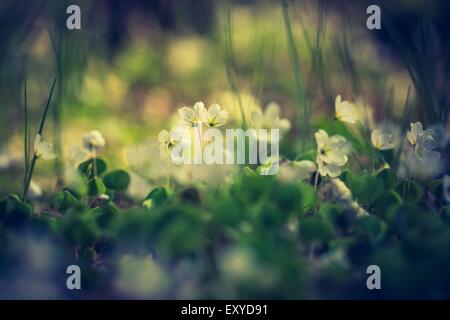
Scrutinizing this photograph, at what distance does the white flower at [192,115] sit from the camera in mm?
982

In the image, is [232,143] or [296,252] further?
[232,143]

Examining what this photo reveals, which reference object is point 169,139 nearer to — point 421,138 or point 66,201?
point 66,201

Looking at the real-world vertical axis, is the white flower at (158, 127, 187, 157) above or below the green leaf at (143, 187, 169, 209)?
above

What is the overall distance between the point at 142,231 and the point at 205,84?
54.7 inches

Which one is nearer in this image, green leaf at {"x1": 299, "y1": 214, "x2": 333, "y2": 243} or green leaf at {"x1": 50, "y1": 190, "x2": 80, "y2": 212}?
green leaf at {"x1": 299, "y1": 214, "x2": 333, "y2": 243}

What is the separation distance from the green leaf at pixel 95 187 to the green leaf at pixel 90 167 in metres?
0.03

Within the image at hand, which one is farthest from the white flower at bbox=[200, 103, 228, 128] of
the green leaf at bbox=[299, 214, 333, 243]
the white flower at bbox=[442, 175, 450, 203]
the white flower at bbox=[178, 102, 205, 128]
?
the white flower at bbox=[442, 175, 450, 203]

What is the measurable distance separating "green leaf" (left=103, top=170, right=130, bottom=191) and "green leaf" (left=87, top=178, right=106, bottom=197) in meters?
0.03

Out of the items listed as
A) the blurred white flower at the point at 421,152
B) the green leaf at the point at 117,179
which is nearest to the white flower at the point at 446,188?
the blurred white flower at the point at 421,152

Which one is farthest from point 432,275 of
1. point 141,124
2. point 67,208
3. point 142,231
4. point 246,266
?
point 141,124

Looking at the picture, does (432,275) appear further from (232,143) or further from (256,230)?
(232,143)

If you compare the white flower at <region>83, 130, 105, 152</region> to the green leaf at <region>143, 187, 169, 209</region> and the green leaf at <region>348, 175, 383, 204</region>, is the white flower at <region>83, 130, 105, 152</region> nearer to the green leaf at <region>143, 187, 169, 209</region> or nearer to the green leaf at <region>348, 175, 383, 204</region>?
the green leaf at <region>143, 187, 169, 209</region>

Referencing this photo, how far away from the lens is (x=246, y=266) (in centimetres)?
77

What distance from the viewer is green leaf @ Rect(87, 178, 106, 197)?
1.02m
